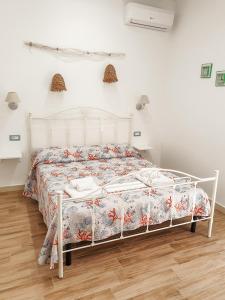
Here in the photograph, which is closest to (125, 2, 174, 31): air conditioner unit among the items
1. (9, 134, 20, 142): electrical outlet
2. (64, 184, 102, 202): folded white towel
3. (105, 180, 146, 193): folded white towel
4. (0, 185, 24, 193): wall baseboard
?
(9, 134, 20, 142): electrical outlet

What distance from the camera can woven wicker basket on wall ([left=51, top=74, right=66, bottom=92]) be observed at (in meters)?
3.40

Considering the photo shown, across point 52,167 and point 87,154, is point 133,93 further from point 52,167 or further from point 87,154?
point 52,167

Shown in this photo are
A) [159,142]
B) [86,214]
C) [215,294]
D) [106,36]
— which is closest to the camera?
[215,294]

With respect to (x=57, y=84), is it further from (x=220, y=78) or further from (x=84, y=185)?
(x=220, y=78)

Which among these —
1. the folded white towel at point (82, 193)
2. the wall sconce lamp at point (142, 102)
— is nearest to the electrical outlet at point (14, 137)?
the folded white towel at point (82, 193)

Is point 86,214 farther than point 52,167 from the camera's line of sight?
No

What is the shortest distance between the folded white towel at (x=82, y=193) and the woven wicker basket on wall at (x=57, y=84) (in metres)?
1.53

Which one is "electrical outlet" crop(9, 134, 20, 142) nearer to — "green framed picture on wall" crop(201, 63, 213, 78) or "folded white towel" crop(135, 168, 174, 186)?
"folded white towel" crop(135, 168, 174, 186)

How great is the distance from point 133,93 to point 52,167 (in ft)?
6.02

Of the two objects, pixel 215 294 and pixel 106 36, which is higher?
pixel 106 36

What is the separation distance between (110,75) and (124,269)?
262 centimetres

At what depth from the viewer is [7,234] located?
2602 mm

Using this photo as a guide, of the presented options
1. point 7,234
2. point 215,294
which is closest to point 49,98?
point 7,234

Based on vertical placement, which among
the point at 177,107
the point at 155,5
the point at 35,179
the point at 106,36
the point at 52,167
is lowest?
the point at 35,179
